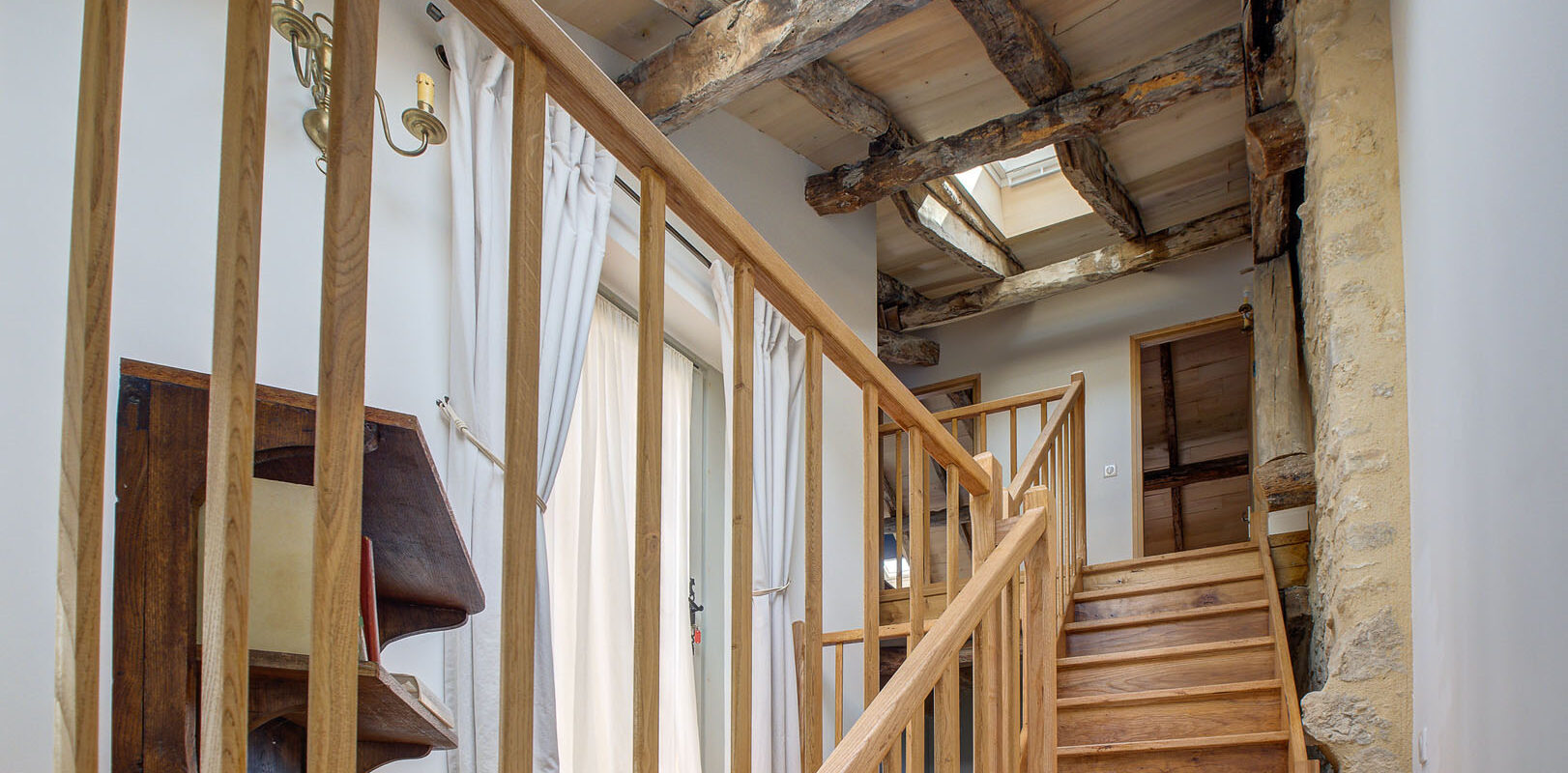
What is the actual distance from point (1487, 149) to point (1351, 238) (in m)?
1.41

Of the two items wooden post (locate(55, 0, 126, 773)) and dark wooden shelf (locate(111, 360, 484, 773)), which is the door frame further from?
wooden post (locate(55, 0, 126, 773))

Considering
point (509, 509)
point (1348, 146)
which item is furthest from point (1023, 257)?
point (509, 509)

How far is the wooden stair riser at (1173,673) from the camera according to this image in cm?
368

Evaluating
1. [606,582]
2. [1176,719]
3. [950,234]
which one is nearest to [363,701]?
[606,582]

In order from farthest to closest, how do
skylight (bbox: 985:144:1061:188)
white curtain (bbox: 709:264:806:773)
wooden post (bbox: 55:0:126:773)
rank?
skylight (bbox: 985:144:1061:188), white curtain (bbox: 709:264:806:773), wooden post (bbox: 55:0:126:773)

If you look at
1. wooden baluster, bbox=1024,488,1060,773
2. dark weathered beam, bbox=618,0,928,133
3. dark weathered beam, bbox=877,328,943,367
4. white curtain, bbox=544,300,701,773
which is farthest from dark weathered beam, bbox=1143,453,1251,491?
wooden baluster, bbox=1024,488,1060,773

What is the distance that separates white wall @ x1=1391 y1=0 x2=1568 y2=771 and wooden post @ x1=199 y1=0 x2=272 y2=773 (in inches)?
49.6

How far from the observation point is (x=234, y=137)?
0.84m

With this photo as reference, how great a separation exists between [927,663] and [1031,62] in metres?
3.07

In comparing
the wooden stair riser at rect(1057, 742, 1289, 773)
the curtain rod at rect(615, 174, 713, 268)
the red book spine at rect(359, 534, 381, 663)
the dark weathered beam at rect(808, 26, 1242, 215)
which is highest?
the dark weathered beam at rect(808, 26, 1242, 215)

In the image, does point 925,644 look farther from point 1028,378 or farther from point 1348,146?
point 1028,378

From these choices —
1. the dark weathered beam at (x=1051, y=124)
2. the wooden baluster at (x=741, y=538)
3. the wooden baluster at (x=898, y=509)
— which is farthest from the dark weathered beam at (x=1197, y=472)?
the wooden baluster at (x=741, y=538)

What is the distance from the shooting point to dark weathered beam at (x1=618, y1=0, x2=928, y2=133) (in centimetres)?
329

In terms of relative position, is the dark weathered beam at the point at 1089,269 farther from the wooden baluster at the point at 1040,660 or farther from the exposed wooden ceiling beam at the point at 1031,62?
the wooden baluster at the point at 1040,660
